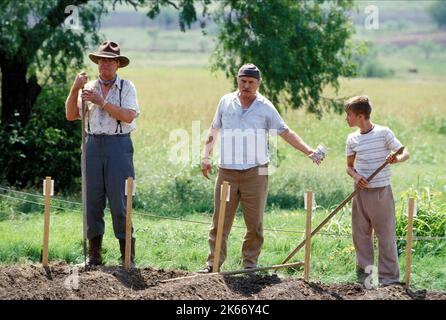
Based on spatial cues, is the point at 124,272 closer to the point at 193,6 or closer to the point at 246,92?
the point at 246,92

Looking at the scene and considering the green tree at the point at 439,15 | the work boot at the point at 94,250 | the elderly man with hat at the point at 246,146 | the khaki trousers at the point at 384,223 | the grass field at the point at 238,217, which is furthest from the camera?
the green tree at the point at 439,15

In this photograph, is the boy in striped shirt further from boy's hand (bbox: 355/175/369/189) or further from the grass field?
the grass field

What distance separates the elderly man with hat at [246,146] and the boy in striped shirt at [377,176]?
0.40 meters

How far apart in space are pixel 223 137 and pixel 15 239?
8.34ft

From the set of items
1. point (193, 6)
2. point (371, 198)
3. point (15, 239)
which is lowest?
point (15, 239)

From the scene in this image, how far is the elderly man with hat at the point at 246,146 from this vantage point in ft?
27.1

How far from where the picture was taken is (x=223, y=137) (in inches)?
327

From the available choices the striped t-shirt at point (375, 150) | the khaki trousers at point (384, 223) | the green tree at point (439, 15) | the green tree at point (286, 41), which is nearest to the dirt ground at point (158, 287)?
the khaki trousers at point (384, 223)

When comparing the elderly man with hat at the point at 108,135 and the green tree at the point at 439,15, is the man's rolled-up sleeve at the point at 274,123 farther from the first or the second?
the green tree at the point at 439,15

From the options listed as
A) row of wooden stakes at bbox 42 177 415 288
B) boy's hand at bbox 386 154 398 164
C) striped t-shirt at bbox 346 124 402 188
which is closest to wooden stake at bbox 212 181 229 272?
row of wooden stakes at bbox 42 177 415 288

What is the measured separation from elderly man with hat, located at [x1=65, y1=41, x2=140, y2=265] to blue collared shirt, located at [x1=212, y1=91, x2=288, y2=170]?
781 mm

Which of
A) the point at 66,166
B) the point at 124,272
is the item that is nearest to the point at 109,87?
the point at 124,272

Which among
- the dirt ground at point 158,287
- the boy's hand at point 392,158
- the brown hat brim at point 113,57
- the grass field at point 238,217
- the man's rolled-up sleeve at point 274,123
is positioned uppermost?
the brown hat brim at point 113,57

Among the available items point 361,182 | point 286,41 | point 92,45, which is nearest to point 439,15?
point 286,41
